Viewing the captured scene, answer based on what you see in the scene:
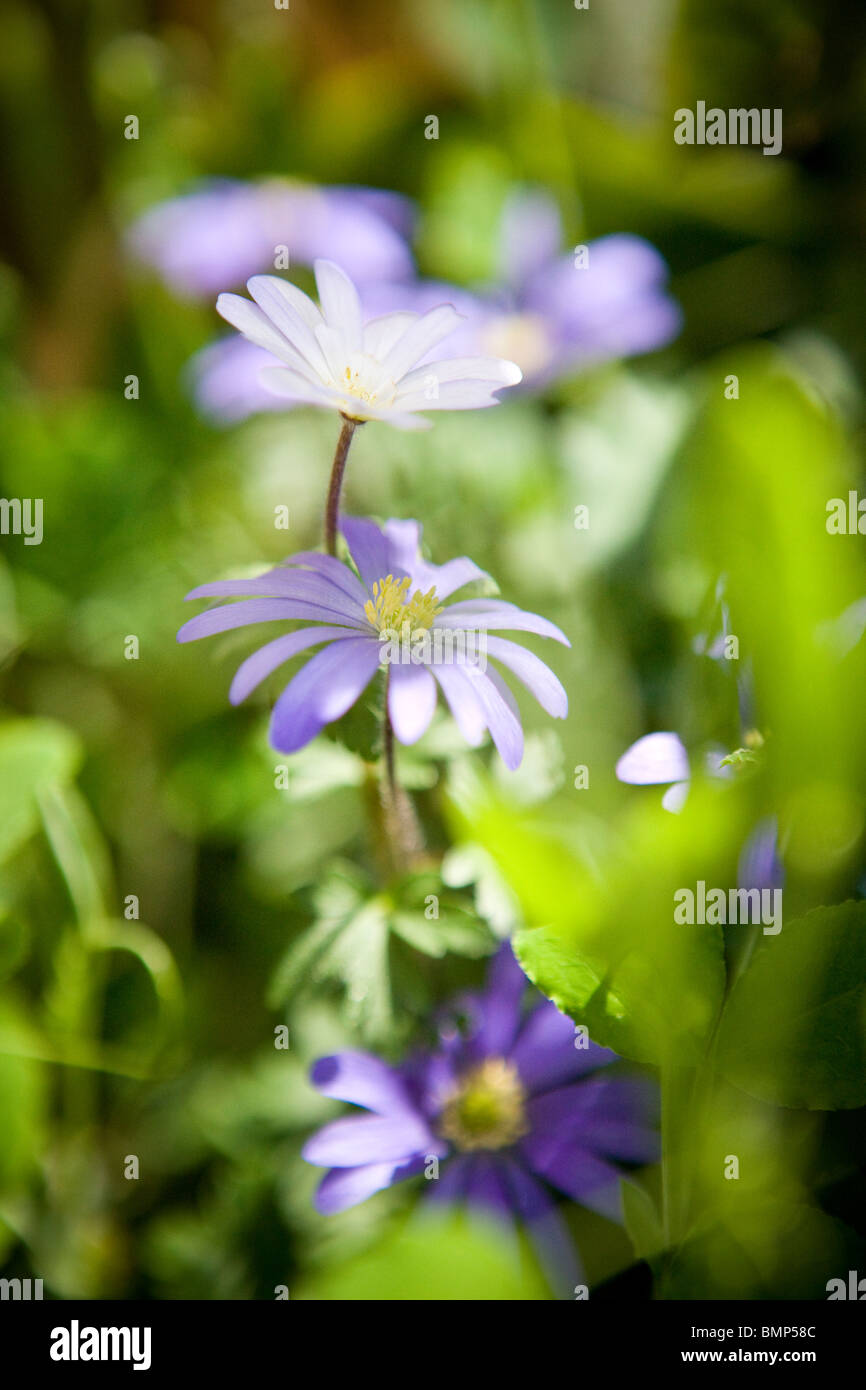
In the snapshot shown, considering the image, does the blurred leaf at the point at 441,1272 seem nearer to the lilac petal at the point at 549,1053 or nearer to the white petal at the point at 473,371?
the lilac petal at the point at 549,1053

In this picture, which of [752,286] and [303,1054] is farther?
[752,286]

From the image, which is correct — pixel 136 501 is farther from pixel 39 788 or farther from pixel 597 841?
pixel 597 841

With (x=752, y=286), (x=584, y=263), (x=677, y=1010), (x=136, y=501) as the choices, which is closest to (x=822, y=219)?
(x=752, y=286)

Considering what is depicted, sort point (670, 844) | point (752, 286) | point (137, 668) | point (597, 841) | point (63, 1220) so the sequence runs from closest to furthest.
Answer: point (670, 844), point (597, 841), point (63, 1220), point (137, 668), point (752, 286)

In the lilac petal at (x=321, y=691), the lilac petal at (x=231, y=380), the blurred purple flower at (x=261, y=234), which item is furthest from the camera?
the blurred purple flower at (x=261, y=234)

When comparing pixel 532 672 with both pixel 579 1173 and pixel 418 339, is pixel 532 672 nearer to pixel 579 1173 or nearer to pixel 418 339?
pixel 418 339

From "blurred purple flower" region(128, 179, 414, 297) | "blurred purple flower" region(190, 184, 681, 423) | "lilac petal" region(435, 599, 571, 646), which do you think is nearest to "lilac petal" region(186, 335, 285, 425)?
"blurred purple flower" region(190, 184, 681, 423)

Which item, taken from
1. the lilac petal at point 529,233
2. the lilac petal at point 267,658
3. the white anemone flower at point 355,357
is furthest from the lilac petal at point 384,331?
the lilac petal at point 529,233
